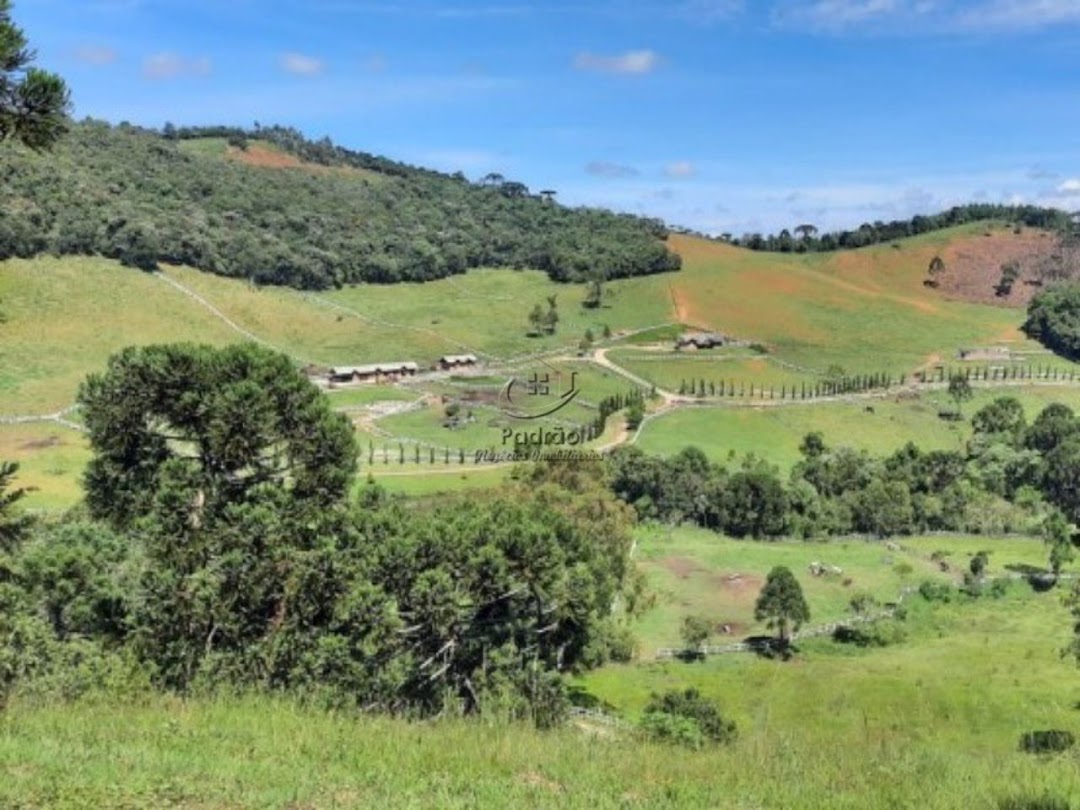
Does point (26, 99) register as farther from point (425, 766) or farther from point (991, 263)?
point (991, 263)

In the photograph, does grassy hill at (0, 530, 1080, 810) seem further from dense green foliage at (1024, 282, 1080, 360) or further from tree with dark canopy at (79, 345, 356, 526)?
dense green foliage at (1024, 282, 1080, 360)

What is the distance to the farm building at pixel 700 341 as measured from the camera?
398 feet

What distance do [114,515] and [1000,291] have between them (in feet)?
536

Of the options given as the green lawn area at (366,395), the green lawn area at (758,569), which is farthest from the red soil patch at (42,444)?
the green lawn area at (758,569)

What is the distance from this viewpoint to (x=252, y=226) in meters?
151

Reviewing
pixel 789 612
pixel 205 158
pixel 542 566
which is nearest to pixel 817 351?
pixel 789 612

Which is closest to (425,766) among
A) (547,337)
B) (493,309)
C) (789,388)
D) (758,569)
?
(758,569)

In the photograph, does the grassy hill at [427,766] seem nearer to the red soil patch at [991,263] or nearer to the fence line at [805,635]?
the fence line at [805,635]

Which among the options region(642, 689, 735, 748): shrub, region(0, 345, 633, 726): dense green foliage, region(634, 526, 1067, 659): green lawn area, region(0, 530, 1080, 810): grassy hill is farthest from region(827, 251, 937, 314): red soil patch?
region(0, 530, 1080, 810): grassy hill

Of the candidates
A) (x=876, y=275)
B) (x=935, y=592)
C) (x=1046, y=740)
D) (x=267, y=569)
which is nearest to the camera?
(x=267, y=569)

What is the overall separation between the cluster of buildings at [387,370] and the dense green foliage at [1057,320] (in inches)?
3255

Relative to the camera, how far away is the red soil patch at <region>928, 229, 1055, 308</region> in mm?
160375

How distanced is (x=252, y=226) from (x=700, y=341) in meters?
73.2

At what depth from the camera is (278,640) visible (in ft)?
77.3
